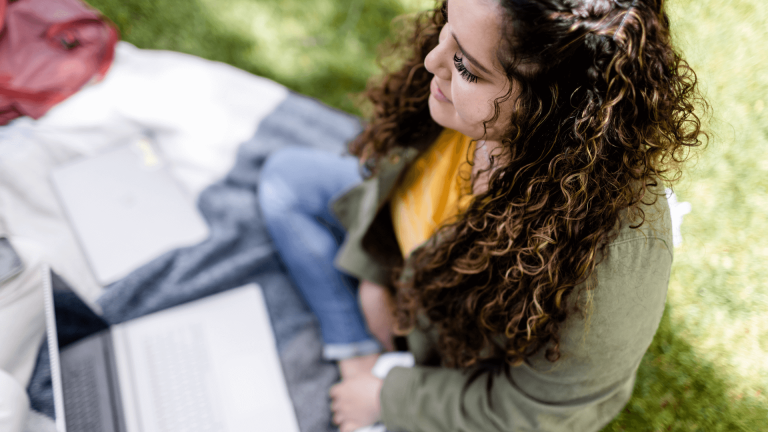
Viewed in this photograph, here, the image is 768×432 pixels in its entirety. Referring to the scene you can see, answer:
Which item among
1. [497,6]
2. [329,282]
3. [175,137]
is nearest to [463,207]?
[497,6]

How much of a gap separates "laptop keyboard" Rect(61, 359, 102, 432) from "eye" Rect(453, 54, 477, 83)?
3.08ft

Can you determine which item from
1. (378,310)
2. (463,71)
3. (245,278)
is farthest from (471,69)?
(245,278)

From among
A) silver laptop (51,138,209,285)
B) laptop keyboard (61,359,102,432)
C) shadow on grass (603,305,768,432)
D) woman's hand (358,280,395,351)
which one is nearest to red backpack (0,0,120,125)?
silver laptop (51,138,209,285)

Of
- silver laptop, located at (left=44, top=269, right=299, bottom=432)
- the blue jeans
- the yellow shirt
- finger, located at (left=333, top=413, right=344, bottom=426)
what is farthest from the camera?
the blue jeans

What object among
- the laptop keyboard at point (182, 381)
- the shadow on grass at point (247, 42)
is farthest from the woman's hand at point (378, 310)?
the shadow on grass at point (247, 42)

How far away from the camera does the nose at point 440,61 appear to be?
2.17 ft

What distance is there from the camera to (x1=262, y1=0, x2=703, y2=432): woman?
0.57 metres

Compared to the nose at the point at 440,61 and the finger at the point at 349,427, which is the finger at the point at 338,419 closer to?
the finger at the point at 349,427

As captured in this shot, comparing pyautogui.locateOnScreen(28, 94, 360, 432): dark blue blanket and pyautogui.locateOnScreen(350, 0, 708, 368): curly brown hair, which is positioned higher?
pyautogui.locateOnScreen(350, 0, 708, 368): curly brown hair

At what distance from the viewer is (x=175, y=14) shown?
1781mm

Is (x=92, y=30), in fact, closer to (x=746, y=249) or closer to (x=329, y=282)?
(x=329, y=282)

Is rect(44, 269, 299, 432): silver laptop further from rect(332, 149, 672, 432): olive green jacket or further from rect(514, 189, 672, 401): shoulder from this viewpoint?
rect(514, 189, 672, 401): shoulder

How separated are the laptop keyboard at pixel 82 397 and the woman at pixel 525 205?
21.7 inches

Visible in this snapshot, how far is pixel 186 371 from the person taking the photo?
1.13 m
